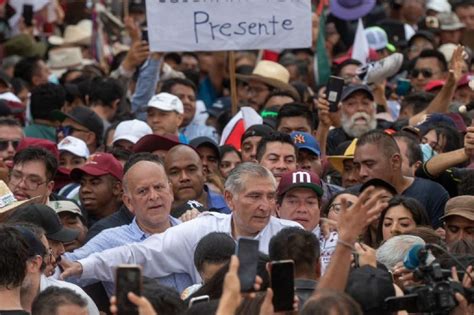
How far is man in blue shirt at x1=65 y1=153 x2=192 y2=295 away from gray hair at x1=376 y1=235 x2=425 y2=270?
149cm

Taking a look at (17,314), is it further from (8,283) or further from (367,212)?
(367,212)

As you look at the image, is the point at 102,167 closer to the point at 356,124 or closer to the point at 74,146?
the point at 74,146

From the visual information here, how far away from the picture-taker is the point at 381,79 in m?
15.1

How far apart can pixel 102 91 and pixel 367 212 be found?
828cm

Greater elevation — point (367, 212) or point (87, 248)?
point (367, 212)

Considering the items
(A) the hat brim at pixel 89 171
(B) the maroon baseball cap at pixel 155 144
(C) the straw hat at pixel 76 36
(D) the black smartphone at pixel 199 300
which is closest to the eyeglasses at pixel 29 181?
(A) the hat brim at pixel 89 171

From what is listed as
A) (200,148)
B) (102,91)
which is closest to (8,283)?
(200,148)

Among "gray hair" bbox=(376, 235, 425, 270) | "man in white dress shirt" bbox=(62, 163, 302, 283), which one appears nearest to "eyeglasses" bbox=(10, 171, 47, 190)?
"man in white dress shirt" bbox=(62, 163, 302, 283)

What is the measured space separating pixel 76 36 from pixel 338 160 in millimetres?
9079

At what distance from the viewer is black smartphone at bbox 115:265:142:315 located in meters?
6.27

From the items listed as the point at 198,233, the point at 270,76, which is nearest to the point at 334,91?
the point at 270,76

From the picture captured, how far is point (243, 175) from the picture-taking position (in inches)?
377

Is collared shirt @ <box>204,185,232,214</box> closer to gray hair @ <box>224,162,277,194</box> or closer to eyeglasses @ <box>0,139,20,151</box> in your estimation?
gray hair @ <box>224,162,277,194</box>

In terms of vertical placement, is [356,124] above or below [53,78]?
above
